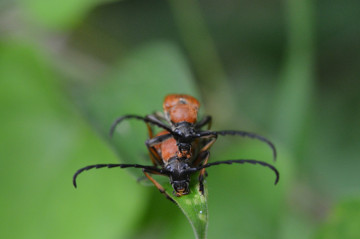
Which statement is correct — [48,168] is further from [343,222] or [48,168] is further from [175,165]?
[343,222]

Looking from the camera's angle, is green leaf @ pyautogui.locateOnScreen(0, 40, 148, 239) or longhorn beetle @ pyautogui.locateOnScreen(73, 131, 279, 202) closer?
longhorn beetle @ pyautogui.locateOnScreen(73, 131, 279, 202)

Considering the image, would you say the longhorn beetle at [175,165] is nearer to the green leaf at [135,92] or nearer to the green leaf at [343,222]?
the green leaf at [135,92]

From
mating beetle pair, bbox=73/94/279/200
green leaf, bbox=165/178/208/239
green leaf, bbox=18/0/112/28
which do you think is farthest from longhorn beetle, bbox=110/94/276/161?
green leaf, bbox=18/0/112/28

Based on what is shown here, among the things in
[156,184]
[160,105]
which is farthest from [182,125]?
[160,105]

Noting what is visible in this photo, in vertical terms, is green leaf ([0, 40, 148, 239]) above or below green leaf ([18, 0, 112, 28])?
below

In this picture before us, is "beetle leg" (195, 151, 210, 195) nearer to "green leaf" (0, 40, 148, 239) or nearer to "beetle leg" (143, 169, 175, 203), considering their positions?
"beetle leg" (143, 169, 175, 203)

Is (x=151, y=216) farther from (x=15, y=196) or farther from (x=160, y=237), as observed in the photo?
(x=15, y=196)

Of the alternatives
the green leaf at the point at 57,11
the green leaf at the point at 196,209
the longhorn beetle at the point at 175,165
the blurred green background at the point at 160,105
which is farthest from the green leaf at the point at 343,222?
the green leaf at the point at 57,11
